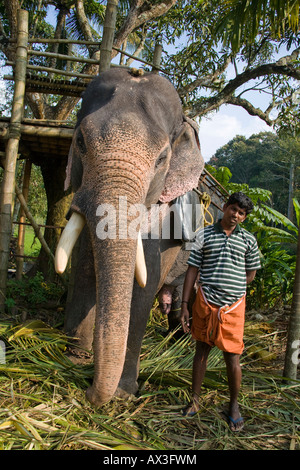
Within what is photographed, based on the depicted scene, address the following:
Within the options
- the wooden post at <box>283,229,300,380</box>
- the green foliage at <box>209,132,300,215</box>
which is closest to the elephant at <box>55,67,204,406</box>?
the wooden post at <box>283,229,300,380</box>

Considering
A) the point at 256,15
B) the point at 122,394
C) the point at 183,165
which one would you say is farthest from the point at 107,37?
the point at 122,394

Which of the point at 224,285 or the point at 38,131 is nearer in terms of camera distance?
the point at 224,285

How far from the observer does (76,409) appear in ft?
8.20

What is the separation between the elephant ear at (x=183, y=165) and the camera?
3.27 meters

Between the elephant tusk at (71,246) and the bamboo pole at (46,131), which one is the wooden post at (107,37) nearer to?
the bamboo pole at (46,131)

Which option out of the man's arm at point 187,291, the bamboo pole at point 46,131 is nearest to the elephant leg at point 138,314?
the man's arm at point 187,291

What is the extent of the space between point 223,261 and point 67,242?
1.05 meters

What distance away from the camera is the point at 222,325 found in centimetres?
273

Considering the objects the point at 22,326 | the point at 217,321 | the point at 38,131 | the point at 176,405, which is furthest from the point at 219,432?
the point at 38,131

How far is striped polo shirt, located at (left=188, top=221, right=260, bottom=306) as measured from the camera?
2.77m

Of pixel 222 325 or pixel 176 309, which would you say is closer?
pixel 222 325

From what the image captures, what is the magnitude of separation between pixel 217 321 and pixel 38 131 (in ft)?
10.4

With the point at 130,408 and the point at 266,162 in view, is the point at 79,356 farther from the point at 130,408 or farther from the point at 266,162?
the point at 266,162

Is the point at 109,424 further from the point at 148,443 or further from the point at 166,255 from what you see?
the point at 166,255
